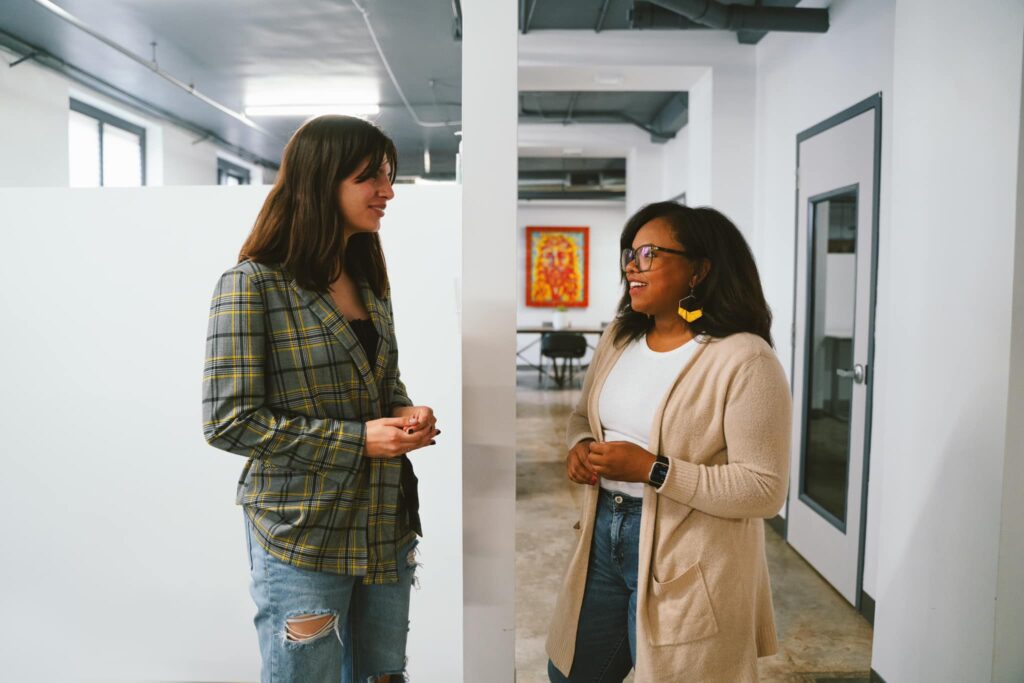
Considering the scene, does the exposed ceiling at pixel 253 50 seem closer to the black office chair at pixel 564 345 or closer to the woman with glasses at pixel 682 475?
the black office chair at pixel 564 345

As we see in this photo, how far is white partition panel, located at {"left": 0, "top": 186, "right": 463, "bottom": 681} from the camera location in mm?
1916

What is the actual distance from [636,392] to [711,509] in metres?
0.28

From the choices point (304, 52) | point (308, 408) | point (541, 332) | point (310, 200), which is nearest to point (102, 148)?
point (304, 52)

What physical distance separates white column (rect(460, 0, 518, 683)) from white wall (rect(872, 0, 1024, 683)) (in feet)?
3.76

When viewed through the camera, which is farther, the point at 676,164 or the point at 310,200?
the point at 676,164

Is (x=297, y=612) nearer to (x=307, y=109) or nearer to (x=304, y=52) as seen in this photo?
(x=304, y=52)

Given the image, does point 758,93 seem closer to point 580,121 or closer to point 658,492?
point 580,121

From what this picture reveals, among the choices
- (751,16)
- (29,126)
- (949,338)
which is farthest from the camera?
(29,126)

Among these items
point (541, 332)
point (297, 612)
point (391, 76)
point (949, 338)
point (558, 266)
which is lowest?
point (297, 612)

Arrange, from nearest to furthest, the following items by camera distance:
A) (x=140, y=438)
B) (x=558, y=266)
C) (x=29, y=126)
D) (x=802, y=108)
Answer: (x=140, y=438)
(x=802, y=108)
(x=29, y=126)
(x=558, y=266)

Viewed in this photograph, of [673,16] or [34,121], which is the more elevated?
[673,16]

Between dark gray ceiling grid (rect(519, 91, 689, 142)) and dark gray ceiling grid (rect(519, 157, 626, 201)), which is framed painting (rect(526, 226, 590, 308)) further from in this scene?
dark gray ceiling grid (rect(519, 91, 689, 142))

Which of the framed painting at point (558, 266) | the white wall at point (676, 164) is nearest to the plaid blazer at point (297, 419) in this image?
the white wall at point (676, 164)

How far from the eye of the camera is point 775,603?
2996 millimetres
